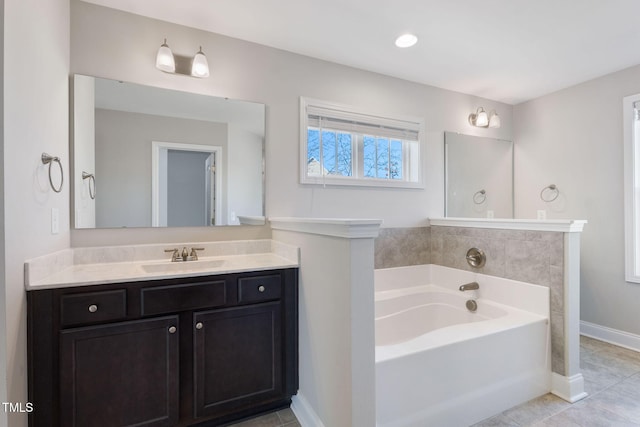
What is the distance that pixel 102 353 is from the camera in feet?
4.84

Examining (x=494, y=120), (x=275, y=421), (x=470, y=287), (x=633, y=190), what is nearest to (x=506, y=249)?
(x=470, y=287)

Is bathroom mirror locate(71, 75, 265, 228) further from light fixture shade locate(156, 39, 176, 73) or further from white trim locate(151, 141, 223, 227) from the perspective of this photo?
light fixture shade locate(156, 39, 176, 73)

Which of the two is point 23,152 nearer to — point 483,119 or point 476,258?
point 476,258

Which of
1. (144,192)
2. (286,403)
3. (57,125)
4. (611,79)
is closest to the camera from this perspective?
(57,125)

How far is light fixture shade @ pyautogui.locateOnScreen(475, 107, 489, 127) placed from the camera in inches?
131

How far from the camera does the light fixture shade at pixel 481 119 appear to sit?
3320 mm

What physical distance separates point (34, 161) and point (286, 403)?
1.84 meters

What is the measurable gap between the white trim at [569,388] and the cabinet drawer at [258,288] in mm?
1941

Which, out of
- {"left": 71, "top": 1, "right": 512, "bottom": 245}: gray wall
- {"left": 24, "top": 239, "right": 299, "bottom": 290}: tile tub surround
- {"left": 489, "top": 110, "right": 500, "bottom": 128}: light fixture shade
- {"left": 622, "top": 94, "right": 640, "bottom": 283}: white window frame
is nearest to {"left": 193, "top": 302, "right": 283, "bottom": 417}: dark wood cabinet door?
{"left": 24, "top": 239, "right": 299, "bottom": 290}: tile tub surround

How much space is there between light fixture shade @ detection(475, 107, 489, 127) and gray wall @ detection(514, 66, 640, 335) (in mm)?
627

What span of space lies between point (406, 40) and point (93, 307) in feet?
8.51

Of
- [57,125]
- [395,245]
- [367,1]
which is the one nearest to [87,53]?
[57,125]

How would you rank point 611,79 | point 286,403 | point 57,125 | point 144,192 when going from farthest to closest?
point 611,79 < point 144,192 < point 286,403 < point 57,125

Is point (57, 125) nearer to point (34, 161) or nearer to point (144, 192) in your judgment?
point (34, 161)
